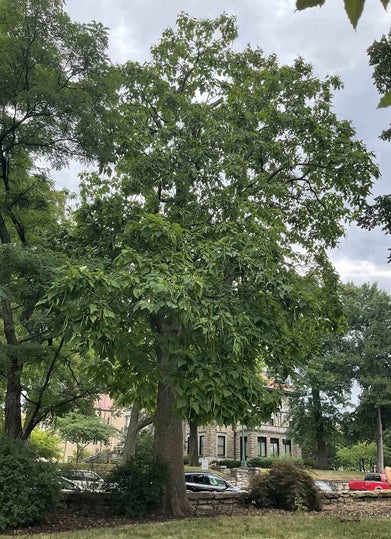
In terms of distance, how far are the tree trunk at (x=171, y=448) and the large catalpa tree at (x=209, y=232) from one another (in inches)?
1.3

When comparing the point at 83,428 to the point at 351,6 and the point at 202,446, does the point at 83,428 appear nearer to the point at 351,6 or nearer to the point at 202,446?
the point at 202,446

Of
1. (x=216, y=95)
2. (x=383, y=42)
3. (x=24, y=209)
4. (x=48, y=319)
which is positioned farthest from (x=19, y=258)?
(x=383, y=42)

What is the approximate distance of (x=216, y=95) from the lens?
1418cm

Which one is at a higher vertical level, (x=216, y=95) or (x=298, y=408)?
(x=216, y=95)

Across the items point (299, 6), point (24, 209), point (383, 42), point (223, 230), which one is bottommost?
point (299, 6)

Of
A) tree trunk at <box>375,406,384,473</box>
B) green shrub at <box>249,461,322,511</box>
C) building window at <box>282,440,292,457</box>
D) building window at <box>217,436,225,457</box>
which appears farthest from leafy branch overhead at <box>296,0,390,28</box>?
building window at <box>282,440,292,457</box>

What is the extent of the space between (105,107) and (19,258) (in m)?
4.14

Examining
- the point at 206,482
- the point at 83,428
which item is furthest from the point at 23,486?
the point at 83,428

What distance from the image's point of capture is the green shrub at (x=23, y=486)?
29.5ft

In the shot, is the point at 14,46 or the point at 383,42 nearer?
the point at 14,46

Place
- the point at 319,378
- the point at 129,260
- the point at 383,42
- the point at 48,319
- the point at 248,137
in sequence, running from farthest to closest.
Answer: the point at 319,378 < the point at 383,42 < the point at 248,137 < the point at 48,319 < the point at 129,260

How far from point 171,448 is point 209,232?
17.3ft

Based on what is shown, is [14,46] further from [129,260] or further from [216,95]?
[216,95]

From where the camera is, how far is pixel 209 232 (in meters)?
10.6
